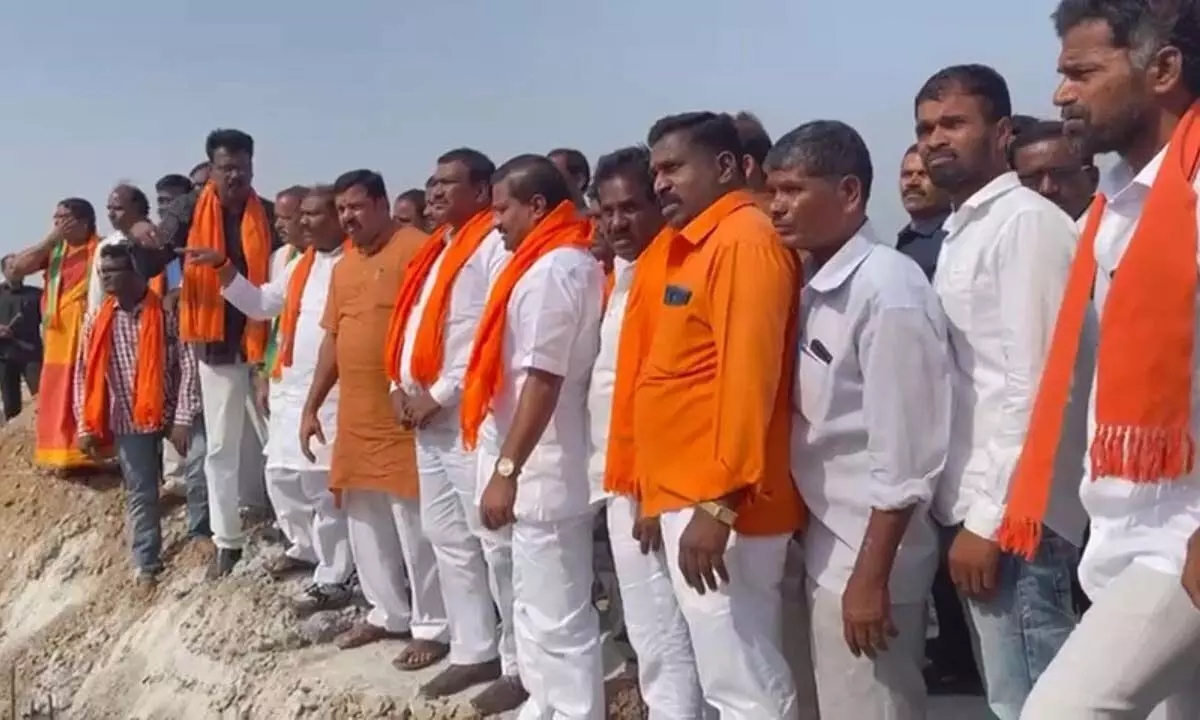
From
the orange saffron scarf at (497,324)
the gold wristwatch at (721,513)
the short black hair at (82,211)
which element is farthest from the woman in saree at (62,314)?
the gold wristwatch at (721,513)

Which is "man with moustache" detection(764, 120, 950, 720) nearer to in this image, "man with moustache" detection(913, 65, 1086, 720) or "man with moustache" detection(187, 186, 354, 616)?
"man with moustache" detection(913, 65, 1086, 720)

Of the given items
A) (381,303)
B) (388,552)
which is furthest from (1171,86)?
(388,552)

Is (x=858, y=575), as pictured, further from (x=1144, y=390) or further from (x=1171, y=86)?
(x=1171, y=86)

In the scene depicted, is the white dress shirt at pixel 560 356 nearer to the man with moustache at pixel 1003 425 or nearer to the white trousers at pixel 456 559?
the white trousers at pixel 456 559

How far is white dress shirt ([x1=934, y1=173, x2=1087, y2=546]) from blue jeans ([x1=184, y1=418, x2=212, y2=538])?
16.9 ft

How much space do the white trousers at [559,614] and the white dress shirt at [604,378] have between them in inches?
8.2

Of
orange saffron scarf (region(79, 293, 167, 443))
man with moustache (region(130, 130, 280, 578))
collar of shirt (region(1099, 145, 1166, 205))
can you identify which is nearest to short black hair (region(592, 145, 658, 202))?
collar of shirt (region(1099, 145, 1166, 205))

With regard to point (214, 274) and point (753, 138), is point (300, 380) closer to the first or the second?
point (214, 274)

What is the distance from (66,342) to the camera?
7.95 meters

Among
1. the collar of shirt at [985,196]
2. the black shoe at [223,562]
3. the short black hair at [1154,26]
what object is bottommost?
the black shoe at [223,562]

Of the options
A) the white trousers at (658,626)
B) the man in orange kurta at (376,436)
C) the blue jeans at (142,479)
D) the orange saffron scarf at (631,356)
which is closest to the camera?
the orange saffron scarf at (631,356)

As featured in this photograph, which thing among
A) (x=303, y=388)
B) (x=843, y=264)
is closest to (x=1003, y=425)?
(x=843, y=264)

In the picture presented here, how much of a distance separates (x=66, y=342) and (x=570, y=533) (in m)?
5.02

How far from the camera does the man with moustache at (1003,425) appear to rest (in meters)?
2.73
